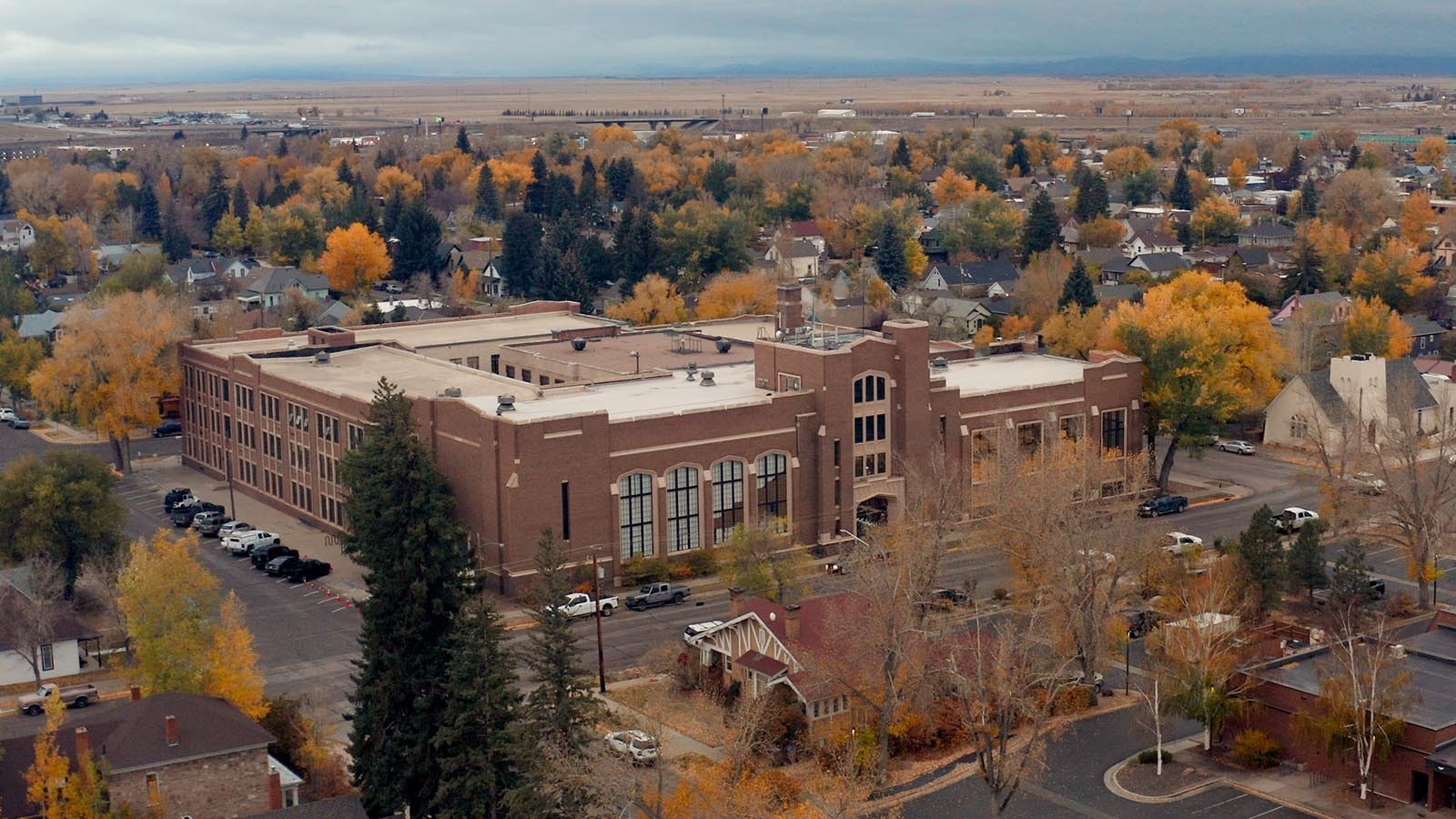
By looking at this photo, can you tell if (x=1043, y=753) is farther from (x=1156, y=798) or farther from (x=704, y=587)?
(x=704, y=587)

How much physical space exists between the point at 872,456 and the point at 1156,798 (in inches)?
948

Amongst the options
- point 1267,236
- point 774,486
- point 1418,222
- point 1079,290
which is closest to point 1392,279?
point 1079,290

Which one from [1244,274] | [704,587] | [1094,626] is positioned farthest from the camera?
[1244,274]

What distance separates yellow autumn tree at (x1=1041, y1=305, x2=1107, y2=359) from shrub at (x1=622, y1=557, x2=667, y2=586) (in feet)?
107

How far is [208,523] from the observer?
211 feet

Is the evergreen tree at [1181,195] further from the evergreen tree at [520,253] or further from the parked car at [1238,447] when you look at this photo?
the parked car at [1238,447]

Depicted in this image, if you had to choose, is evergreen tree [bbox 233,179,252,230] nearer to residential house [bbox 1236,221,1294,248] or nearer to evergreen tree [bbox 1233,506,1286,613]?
residential house [bbox 1236,221,1294,248]

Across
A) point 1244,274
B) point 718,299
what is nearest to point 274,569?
point 718,299

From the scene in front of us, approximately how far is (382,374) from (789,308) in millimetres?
15309

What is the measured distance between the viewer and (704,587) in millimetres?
56750

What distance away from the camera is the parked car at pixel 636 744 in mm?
39938

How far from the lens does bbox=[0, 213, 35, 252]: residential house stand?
5482 inches

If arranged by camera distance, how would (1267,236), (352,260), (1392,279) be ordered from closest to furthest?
(1392,279) → (352,260) → (1267,236)

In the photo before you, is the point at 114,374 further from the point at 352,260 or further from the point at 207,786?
the point at 352,260
